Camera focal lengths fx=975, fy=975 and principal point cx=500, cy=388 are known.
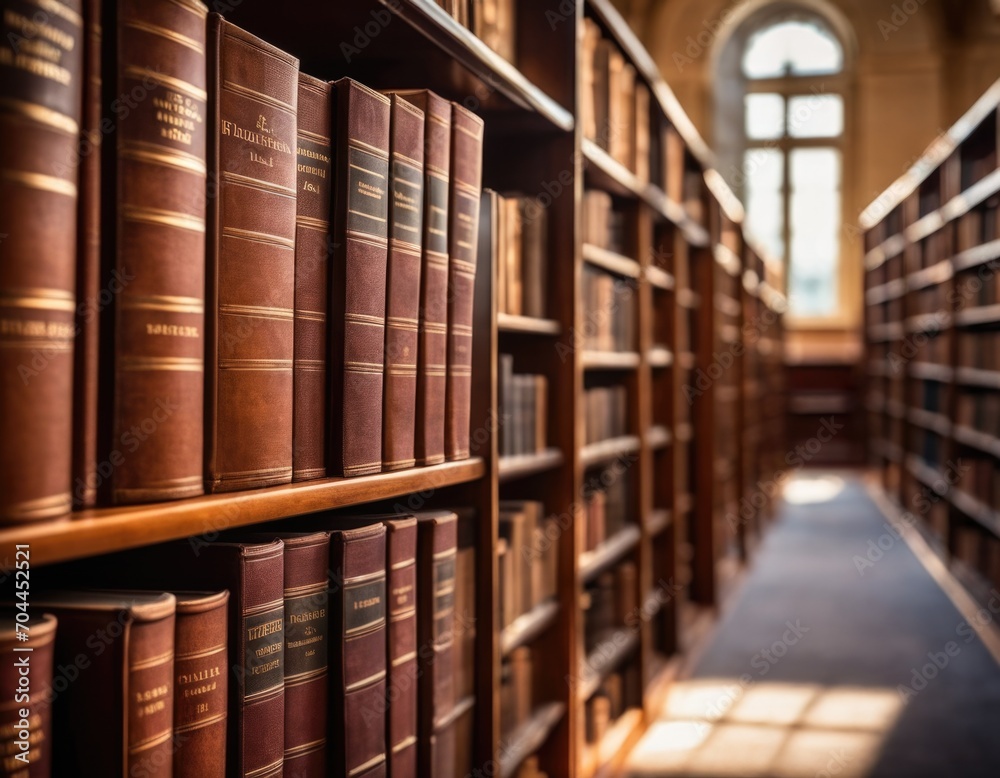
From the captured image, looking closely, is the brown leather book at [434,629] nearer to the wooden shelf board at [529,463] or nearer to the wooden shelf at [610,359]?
the wooden shelf board at [529,463]

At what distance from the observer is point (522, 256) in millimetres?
1984

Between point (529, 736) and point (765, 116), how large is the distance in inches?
427

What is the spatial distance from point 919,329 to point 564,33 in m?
5.37

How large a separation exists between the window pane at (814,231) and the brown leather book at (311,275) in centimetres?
1113

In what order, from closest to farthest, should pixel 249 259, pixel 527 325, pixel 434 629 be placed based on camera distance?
pixel 249 259, pixel 434 629, pixel 527 325

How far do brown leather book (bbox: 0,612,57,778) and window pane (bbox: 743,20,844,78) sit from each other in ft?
39.1

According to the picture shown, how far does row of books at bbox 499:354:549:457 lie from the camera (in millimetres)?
1884

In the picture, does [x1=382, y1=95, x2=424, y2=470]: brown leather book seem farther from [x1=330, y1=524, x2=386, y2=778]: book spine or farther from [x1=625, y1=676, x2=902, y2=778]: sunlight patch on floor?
[x1=625, y1=676, x2=902, y2=778]: sunlight patch on floor

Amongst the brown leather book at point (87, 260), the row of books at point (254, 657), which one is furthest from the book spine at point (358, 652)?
the brown leather book at point (87, 260)

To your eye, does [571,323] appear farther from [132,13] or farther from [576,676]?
[132,13]

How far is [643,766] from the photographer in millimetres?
2621

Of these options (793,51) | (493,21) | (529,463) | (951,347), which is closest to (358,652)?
(529,463)

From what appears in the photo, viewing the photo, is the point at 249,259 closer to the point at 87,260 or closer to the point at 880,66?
the point at 87,260

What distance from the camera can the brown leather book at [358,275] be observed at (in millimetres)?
1133
